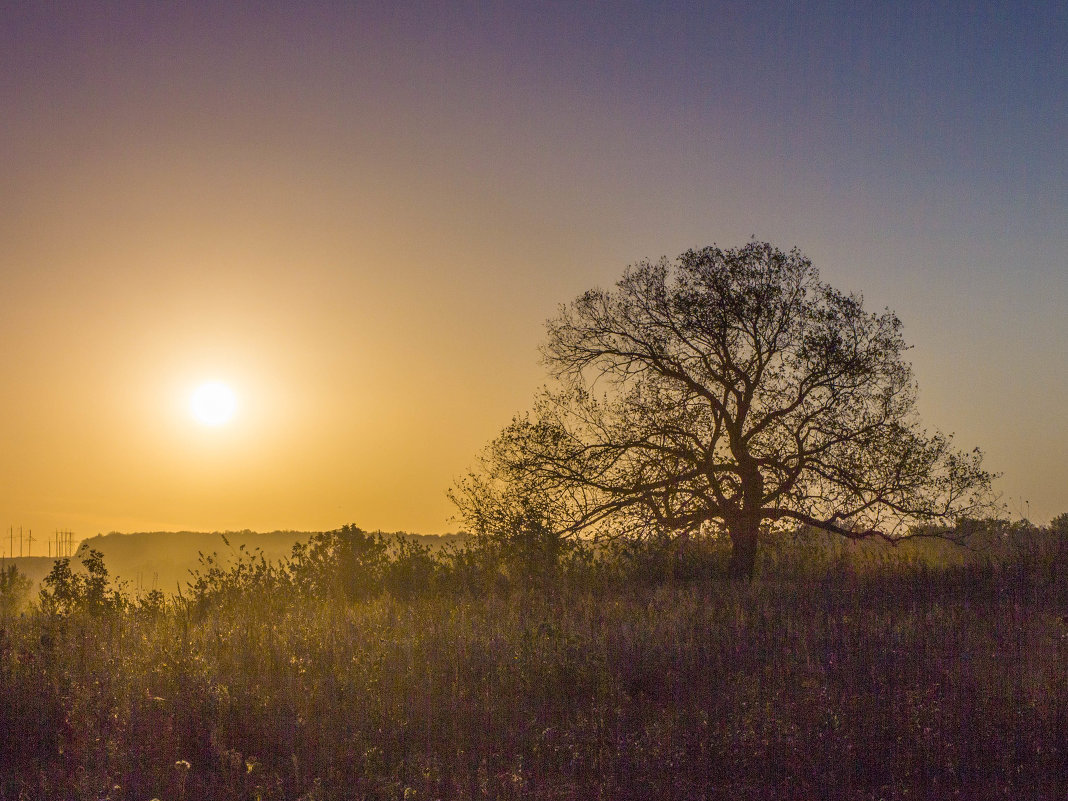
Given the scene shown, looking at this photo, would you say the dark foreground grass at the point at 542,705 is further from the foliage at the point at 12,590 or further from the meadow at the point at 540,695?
the foliage at the point at 12,590

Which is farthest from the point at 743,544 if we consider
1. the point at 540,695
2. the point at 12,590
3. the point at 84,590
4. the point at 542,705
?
the point at 12,590

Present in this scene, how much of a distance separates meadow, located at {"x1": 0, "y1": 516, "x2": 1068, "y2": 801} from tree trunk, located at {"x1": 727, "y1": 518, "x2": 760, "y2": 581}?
2.57m

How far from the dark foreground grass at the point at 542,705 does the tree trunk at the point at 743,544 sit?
480 centimetres

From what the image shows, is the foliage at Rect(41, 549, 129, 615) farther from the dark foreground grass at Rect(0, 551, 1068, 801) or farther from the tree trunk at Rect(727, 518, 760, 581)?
the tree trunk at Rect(727, 518, 760, 581)

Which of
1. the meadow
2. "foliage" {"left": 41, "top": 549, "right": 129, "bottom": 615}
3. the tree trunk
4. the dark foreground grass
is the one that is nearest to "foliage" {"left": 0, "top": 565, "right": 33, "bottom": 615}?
"foliage" {"left": 41, "top": 549, "right": 129, "bottom": 615}

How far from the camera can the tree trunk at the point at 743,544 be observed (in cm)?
1856

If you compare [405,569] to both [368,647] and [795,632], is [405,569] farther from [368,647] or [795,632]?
[795,632]

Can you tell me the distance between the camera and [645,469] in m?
18.3

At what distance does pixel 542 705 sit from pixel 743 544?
10.3m

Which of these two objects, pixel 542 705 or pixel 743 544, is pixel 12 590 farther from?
pixel 743 544

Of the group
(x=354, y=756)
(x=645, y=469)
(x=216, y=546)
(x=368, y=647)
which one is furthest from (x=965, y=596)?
(x=216, y=546)

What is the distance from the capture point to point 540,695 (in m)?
9.66

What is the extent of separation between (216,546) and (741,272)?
45.5m

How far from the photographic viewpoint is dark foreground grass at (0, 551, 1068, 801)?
7.48 m
